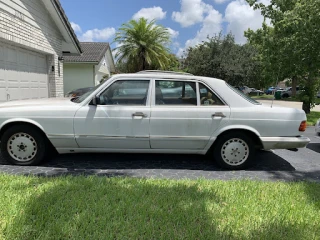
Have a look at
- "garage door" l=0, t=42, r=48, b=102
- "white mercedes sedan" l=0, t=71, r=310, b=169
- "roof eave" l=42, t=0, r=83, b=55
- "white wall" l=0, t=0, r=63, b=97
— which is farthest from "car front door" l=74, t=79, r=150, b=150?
"roof eave" l=42, t=0, r=83, b=55

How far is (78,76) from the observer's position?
20016mm

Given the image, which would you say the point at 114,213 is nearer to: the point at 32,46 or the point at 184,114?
the point at 184,114

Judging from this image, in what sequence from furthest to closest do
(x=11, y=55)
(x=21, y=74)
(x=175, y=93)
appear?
(x=21, y=74), (x=11, y=55), (x=175, y=93)

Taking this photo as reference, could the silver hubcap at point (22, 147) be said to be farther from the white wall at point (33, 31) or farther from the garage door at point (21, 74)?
the white wall at point (33, 31)

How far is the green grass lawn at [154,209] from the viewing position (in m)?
2.68

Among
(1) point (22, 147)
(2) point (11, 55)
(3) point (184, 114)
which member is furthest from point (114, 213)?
(2) point (11, 55)

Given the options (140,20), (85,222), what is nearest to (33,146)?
(85,222)

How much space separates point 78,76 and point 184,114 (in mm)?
17072

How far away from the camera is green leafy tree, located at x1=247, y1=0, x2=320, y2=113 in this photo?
34.6 ft

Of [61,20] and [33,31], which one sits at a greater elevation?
Result: [61,20]

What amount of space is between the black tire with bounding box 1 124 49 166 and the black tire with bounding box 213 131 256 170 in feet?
9.74

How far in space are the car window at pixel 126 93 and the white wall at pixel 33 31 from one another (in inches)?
155

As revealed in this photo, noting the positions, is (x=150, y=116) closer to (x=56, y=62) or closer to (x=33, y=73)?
(x=33, y=73)

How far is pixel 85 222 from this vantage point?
2.79m
